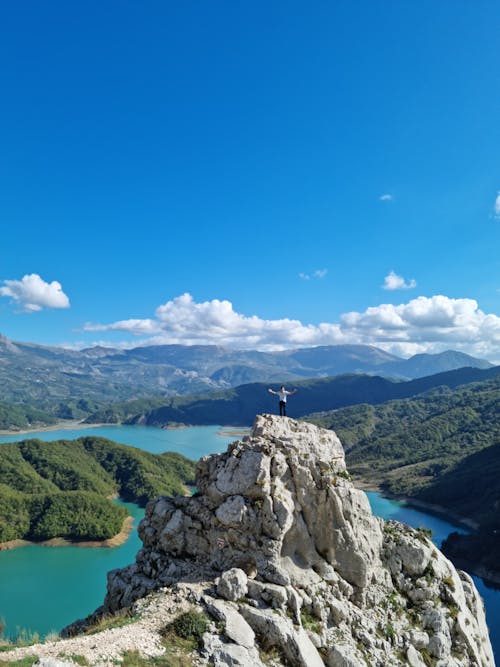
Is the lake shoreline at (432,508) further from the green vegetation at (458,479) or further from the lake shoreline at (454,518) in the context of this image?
the green vegetation at (458,479)

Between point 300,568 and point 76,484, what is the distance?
136 m

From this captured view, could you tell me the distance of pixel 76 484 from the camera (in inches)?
5285

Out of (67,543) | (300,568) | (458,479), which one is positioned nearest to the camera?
(300,568)

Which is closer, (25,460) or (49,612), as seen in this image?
(49,612)

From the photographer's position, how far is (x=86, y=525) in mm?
99250

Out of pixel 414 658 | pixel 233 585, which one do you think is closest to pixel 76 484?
pixel 233 585

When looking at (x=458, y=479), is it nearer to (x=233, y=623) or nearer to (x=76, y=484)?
(x=76, y=484)

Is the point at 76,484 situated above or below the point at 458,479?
above

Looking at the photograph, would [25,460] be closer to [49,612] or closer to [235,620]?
[49,612]

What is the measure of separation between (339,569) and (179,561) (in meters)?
6.44

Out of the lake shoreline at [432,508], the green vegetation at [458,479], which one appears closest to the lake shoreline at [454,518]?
the lake shoreline at [432,508]

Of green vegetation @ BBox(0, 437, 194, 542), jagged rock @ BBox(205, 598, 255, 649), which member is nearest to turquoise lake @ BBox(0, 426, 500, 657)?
green vegetation @ BBox(0, 437, 194, 542)

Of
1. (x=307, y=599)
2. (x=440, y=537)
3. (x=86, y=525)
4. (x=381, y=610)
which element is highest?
(x=307, y=599)

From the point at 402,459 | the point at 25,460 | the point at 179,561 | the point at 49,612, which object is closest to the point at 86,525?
the point at 49,612
